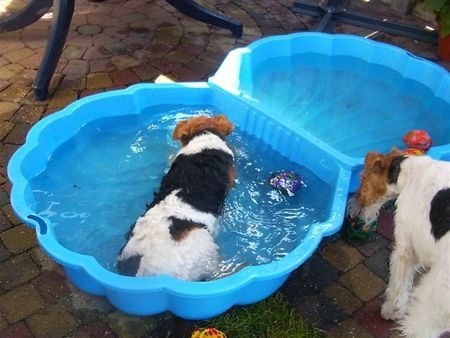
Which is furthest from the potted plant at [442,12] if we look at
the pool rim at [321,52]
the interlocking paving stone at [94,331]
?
the interlocking paving stone at [94,331]

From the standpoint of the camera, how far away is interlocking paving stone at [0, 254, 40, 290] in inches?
127

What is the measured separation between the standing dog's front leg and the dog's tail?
12.2 inches

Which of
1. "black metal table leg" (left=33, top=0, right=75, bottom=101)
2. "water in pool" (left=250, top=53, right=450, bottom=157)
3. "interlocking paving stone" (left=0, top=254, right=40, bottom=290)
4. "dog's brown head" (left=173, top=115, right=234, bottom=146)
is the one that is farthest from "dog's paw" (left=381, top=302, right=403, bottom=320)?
"black metal table leg" (left=33, top=0, right=75, bottom=101)

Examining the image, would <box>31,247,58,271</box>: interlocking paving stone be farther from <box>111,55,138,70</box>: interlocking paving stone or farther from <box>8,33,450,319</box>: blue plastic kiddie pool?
<box>111,55,138,70</box>: interlocking paving stone

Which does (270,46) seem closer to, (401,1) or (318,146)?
(318,146)

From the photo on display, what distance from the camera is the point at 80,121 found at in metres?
4.27

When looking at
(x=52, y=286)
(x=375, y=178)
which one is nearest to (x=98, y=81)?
(x=52, y=286)

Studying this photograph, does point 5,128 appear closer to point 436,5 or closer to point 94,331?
point 94,331

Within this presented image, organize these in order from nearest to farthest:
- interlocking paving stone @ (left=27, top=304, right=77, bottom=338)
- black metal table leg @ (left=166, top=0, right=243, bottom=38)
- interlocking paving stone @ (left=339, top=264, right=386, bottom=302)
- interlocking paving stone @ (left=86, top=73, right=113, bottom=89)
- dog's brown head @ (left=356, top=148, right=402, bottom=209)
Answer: interlocking paving stone @ (left=27, top=304, right=77, bottom=338)
dog's brown head @ (left=356, top=148, right=402, bottom=209)
interlocking paving stone @ (left=339, top=264, right=386, bottom=302)
interlocking paving stone @ (left=86, top=73, right=113, bottom=89)
black metal table leg @ (left=166, top=0, right=243, bottom=38)

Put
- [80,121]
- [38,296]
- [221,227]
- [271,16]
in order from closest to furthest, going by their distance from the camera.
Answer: [38,296]
[221,227]
[80,121]
[271,16]

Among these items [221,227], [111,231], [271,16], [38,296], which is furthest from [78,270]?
[271,16]

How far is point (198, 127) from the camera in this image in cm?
387

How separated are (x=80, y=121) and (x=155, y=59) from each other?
169cm

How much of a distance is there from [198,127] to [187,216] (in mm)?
1053
